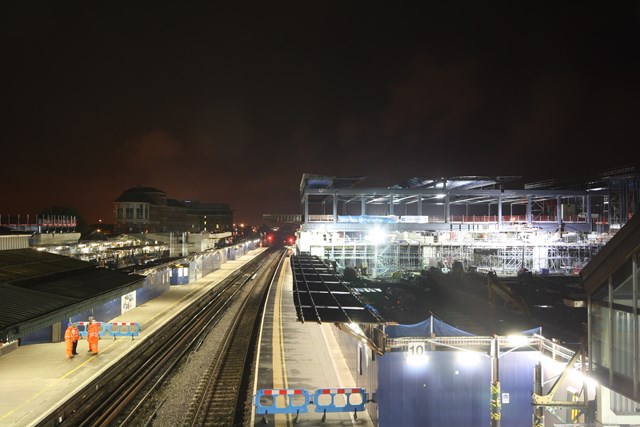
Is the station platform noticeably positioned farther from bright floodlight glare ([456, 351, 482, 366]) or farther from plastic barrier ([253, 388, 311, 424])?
bright floodlight glare ([456, 351, 482, 366])

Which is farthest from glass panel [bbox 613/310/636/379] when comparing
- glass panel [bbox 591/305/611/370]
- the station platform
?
the station platform

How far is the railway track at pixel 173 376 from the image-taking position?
10.2 meters

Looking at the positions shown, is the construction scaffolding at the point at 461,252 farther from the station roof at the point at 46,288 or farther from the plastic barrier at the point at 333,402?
the plastic barrier at the point at 333,402

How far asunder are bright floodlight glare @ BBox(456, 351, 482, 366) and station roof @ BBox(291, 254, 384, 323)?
1984 millimetres

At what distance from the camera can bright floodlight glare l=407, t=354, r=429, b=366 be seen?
932cm

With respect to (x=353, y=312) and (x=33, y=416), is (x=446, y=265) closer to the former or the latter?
(x=353, y=312)

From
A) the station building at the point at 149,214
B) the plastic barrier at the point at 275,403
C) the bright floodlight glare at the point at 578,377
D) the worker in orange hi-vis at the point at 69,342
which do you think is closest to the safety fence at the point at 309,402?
the plastic barrier at the point at 275,403

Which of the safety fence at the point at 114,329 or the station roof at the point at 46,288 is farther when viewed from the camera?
the safety fence at the point at 114,329

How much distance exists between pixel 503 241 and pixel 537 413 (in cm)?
3442

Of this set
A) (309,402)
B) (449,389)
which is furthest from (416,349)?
(309,402)

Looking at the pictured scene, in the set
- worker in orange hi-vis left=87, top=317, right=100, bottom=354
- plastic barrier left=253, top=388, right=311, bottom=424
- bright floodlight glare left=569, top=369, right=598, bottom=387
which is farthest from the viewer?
worker in orange hi-vis left=87, top=317, right=100, bottom=354

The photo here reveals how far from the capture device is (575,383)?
8.20 metres

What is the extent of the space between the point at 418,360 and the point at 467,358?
110cm

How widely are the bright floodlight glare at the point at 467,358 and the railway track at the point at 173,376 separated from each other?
17.2 ft
